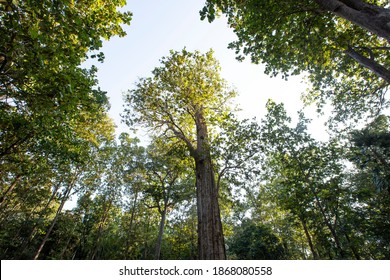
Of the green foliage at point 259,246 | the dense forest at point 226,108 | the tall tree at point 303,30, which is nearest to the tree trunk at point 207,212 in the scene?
the dense forest at point 226,108

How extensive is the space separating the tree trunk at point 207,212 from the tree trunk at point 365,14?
17.0ft

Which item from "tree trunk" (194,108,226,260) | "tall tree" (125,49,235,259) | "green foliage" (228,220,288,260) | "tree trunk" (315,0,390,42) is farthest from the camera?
"green foliage" (228,220,288,260)

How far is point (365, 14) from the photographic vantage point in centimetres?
379

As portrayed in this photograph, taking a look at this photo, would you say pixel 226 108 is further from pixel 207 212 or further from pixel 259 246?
pixel 259 246

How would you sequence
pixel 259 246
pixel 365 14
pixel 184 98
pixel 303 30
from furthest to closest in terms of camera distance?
pixel 259 246, pixel 184 98, pixel 303 30, pixel 365 14

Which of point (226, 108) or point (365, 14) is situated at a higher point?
point (226, 108)

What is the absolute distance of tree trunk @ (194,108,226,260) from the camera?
534cm

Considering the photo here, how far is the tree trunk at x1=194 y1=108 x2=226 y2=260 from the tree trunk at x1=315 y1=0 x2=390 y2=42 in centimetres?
519

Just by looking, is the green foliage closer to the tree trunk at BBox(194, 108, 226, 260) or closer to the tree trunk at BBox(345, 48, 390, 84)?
the tree trunk at BBox(194, 108, 226, 260)

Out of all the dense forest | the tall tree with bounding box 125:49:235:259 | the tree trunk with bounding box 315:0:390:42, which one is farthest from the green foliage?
the tree trunk with bounding box 315:0:390:42

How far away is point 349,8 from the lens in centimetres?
400

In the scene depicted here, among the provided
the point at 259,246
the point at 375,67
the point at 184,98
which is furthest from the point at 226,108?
the point at 259,246

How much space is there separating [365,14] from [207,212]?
626 centimetres
